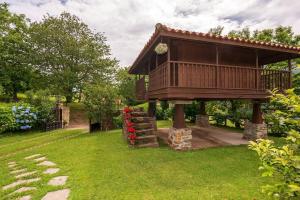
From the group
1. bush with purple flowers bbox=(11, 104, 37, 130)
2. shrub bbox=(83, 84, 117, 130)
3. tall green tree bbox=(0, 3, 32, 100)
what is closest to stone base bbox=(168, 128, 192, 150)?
shrub bbox=(83, 84, 117, 130)

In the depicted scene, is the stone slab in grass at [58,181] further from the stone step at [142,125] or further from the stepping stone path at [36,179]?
the stone step at [142,125]

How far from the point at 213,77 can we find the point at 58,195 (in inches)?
236

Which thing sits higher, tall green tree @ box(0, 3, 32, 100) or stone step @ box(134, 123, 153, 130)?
tall green tree @ box(0, 3, 32, 100)

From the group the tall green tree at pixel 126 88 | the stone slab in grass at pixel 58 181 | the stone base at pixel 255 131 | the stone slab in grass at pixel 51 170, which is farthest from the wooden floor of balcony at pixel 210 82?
the tall green tree at pixel 126 88

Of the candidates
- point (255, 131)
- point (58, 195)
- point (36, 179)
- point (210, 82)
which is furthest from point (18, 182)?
point (255, 131)

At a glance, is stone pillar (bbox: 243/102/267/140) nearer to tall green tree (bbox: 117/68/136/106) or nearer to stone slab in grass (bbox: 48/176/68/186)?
stone slab in grass (bbox: 48/176/68/186)

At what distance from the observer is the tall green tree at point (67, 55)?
1892 cm

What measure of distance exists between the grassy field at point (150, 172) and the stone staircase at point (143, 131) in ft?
1.73

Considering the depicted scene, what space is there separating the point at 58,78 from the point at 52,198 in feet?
57.4

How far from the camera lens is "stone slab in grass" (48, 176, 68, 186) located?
4285 mm

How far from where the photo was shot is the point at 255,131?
8.44 metres

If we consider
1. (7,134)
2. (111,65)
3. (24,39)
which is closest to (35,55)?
(24,39)

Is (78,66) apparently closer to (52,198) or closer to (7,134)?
(7,134)

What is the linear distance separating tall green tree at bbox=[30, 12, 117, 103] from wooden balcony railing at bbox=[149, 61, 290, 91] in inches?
556
